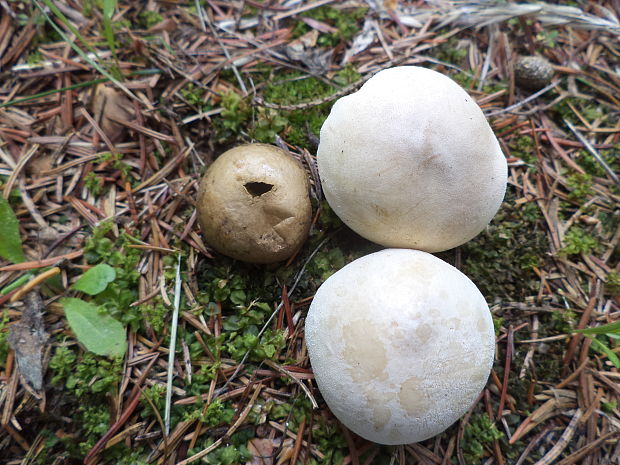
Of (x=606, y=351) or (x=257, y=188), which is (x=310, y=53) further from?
(x=606, y=351)

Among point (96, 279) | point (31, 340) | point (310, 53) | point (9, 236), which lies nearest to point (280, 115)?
point (310, 53)

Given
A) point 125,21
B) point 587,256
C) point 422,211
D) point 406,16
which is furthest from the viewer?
point 406,16

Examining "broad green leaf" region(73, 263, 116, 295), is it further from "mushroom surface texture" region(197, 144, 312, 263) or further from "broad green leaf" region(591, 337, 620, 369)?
"broad green leaf" region(591, 337, 620, 369)

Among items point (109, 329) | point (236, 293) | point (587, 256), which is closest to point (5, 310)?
point (109, 329)

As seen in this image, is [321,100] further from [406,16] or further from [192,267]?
[192,267]

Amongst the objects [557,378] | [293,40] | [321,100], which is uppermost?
[293,40]

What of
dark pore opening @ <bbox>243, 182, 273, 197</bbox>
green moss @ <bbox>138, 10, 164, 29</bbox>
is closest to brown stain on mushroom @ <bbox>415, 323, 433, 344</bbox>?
dark pore opening @ <bbox>243, 182, 273, 197</bbox>
